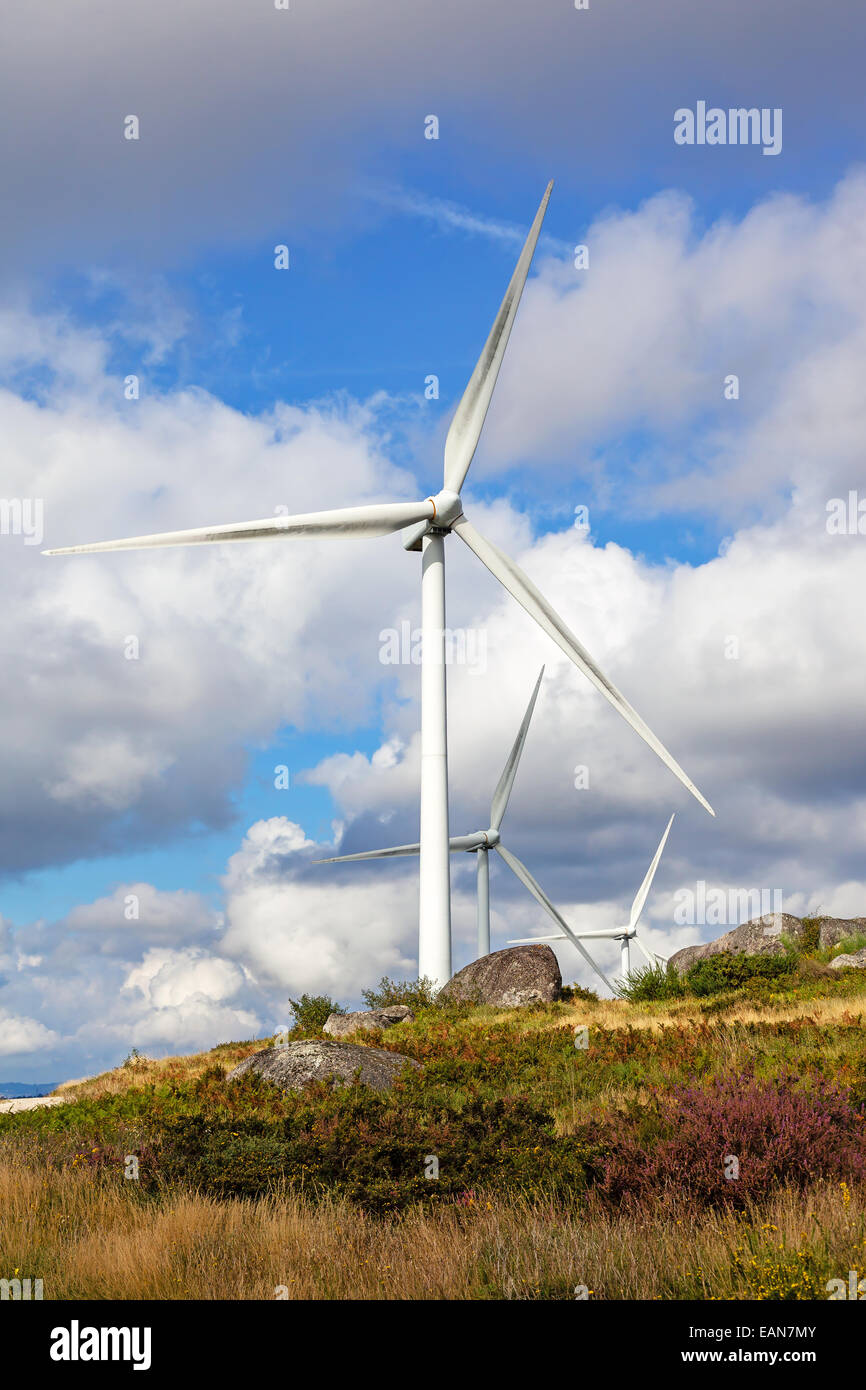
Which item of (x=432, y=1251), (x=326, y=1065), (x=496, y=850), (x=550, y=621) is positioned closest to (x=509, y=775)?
(x=496, y=850)

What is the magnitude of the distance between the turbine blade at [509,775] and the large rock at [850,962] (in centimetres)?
1767

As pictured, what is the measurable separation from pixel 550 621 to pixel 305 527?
8.95m

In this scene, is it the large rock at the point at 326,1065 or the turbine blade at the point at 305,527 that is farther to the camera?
the turbine blade at the point at 305,527

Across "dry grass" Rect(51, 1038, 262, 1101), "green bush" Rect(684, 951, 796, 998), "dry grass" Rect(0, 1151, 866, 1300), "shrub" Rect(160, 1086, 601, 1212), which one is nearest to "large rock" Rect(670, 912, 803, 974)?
"green bush" Rect(684, 951, 796, 998)

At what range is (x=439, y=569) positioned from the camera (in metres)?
39.2

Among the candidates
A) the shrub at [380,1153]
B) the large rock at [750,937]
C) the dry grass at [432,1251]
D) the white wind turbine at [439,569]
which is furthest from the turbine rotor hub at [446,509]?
the dry grass at [432,1251]

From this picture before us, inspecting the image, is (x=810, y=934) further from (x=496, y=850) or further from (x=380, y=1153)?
(x=380, y=1153)

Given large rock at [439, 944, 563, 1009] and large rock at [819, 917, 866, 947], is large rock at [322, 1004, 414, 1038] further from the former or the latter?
large rock at [819, 917, 866, 947]

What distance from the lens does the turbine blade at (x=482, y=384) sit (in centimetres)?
3822

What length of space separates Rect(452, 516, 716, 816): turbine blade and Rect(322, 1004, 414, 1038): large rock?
39.9 ft

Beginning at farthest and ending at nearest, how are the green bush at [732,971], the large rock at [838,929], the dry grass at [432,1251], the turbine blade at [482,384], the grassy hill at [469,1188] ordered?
the large rock at [838,929] → the turbine blade at [482,384] → the green bush at [732,971] → the grassy hill at [469,1188] → the dry grass at [432,1251]

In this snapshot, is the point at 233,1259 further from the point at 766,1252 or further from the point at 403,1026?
the point at 403,1026

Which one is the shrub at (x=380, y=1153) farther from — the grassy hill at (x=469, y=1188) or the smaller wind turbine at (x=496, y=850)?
the smaller wind turbine at (x=496, y=850)

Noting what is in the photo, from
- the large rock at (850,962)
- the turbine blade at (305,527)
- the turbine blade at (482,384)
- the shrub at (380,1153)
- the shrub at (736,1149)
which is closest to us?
the shrub at (736,1149)
